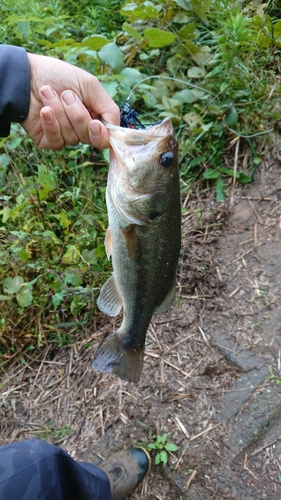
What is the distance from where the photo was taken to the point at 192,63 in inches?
148

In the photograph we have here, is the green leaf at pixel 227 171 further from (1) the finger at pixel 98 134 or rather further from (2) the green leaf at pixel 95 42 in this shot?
(1) the finger at pixel 98 134

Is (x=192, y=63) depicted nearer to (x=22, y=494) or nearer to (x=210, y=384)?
(x=210, y=384)

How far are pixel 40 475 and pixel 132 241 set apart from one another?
1.25 m

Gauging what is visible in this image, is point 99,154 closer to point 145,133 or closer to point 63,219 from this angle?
point 63,219

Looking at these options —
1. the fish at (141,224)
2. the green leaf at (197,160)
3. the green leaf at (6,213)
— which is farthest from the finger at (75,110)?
the green leaf at (197,160)

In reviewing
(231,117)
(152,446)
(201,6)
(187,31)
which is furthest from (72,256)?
(201,6)

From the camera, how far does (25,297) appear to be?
2.92 metres

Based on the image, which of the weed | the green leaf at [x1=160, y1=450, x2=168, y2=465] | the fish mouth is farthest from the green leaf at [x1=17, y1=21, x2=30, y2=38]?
the green leaf at [x1=160, y1=450, x2=168, y2=465]

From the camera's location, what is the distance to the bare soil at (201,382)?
8.41 feet

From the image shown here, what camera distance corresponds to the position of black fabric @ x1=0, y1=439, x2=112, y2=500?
6.39 ft

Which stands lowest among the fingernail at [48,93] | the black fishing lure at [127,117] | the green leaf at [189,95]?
the green leaf at [189,95]

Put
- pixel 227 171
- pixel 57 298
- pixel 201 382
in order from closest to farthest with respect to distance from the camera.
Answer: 1. pixel 201 382
2. pixel 57 298
3. pixel 227 171

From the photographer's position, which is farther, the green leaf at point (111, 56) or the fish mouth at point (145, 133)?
the green leaf at point (111, 56)

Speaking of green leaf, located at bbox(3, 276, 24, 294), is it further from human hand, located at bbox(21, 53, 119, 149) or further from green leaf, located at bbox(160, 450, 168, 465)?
green leaf, located at bbox(160, 450, 168, 465)
